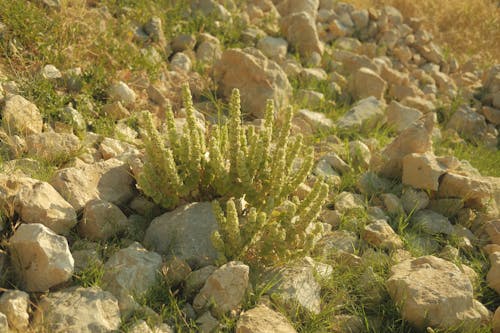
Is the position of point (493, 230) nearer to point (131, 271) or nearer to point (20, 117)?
point (131, 271)

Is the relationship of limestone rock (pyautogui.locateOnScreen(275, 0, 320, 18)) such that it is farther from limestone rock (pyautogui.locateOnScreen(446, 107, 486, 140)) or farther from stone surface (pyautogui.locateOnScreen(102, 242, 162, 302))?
stone surface (pyautogui.locateOnScreen(102, 242, 162, 302))

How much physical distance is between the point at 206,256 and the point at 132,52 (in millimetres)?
2466

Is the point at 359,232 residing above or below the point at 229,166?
below

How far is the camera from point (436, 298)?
2902 mm

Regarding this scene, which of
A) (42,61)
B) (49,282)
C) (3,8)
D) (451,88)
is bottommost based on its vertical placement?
(451,88)

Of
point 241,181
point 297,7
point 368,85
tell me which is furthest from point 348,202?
point 297,7

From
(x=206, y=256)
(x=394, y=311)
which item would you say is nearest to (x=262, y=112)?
(x=206, y=256)

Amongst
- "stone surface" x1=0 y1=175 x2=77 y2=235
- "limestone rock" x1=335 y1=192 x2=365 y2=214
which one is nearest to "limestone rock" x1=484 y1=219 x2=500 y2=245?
"limestone rock" x1=335 y1=192 x2=365 y2=214

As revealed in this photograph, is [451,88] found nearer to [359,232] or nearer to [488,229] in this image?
[488,229]

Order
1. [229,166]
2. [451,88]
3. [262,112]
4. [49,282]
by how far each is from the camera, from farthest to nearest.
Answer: [451,88] → [262,112] → [229,166] → [49,282]

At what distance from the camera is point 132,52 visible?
15.7 ft

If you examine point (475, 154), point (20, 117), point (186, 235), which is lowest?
point (475, 154)

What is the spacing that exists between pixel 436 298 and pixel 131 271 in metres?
1.69

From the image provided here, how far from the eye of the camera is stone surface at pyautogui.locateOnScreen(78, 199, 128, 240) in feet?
9.91
